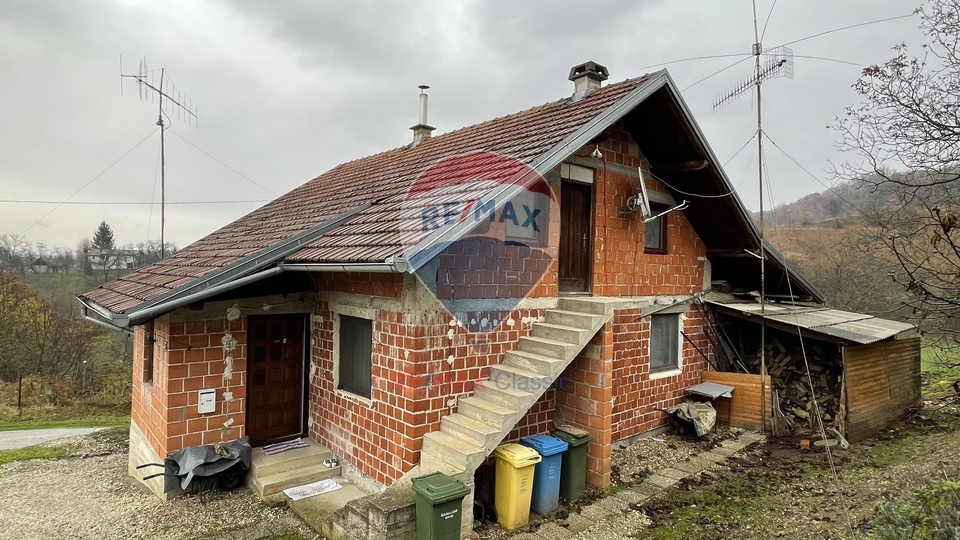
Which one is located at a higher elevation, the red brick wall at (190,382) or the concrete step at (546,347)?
the concrete step at (546,347)

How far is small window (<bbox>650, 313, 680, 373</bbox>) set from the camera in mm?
9195

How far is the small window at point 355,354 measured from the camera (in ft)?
21.9

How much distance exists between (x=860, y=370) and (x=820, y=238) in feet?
46.5

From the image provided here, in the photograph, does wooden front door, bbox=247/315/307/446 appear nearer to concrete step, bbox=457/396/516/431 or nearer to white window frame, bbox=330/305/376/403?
white window frame, bbox=330/305/376/403

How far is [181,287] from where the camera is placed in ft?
19.7

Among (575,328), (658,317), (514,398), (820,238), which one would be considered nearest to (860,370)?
(658,317)

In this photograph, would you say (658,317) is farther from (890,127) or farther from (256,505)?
(256,505)

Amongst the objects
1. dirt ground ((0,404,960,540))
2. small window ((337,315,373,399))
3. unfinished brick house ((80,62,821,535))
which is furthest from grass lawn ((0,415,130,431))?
small window ((337,315,373,399))

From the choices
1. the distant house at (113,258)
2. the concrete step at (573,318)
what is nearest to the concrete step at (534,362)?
the concrete step at (573,318)

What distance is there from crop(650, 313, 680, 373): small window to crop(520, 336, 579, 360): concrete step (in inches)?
132

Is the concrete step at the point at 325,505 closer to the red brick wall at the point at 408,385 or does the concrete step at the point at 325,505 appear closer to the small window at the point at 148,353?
the red brick wall at the point at 408,385

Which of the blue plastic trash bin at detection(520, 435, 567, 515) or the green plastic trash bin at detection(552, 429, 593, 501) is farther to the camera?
the green plastic trash bin at detection(552, 429, 593, 501)

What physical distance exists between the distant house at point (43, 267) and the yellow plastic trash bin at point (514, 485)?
1335 inches

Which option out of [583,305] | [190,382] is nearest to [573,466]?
[583,305]
